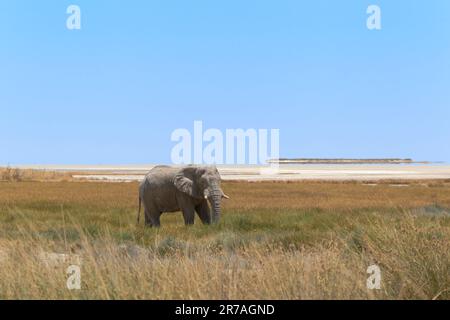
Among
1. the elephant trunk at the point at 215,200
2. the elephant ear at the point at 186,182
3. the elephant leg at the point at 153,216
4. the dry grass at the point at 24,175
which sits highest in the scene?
the elephant ear at the point at 186,182

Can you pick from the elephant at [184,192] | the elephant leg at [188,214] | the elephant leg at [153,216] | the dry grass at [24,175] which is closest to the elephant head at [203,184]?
the elephant at [184,192]

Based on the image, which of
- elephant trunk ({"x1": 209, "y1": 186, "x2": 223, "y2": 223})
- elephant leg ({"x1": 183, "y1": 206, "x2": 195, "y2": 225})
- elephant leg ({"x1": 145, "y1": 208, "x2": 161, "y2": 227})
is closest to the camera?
elephant trunk ({"x1": 209, "y1": 186, "x2": 223, "y2": 223})

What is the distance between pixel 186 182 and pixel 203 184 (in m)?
0.50

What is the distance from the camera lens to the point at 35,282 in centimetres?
612

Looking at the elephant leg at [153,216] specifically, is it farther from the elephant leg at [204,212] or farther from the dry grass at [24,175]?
the dry grass at [24,175]

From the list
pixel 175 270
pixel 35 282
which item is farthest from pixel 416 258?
pixel 35 282

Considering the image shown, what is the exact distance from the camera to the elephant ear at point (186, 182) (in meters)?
15.7

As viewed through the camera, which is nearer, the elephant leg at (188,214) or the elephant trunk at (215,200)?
the elephant trunk at (215,200)

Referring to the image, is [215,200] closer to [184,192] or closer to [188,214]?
[184,192]

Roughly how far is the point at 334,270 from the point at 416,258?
111cm

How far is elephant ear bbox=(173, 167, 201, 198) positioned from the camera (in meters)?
15.7

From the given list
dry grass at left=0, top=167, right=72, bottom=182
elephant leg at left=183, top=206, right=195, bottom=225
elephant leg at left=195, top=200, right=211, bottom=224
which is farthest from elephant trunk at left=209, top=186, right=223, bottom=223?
dry grass at left=0, top=167, right=72, bottom=182

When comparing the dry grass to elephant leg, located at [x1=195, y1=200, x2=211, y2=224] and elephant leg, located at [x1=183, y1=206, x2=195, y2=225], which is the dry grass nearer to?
elephant leg, located at [x1=195, y1=200, x2=211, y2=224]
